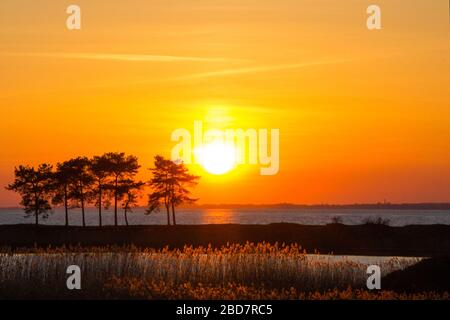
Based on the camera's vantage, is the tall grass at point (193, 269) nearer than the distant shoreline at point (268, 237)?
Yes

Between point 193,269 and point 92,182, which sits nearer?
point 193,269

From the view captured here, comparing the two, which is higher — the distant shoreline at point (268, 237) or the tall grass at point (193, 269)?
the tall grass at point (193, 269)

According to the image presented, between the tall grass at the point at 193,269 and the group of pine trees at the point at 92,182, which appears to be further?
the group of pine trees at the point at 92,182

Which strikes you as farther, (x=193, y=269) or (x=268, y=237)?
(x=268, y=237)

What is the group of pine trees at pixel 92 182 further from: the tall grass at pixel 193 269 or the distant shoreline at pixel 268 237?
the tall grass at pixel 193 269

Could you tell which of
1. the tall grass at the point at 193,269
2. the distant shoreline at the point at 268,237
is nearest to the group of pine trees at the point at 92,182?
the distant shoreline at the point at 268,237

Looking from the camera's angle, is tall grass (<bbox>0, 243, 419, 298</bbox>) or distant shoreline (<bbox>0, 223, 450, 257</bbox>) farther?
distant shoreline (<bbox>0, 223, 450, 257</bbox>)

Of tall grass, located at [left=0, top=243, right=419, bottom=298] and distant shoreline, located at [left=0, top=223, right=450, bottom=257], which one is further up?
tall grass, located at [left=0, top=243, right=419, bottom=298]

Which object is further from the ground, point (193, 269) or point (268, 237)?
point (193, 269)

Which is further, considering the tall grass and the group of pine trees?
the group of pine trees

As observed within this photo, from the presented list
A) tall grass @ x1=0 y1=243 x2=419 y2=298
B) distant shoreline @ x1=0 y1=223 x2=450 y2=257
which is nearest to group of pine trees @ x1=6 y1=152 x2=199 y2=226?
distant shoreline @ x1=0 y1=223 x2=450 y2=257

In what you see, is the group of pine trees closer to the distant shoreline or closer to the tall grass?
the distant shoreline
